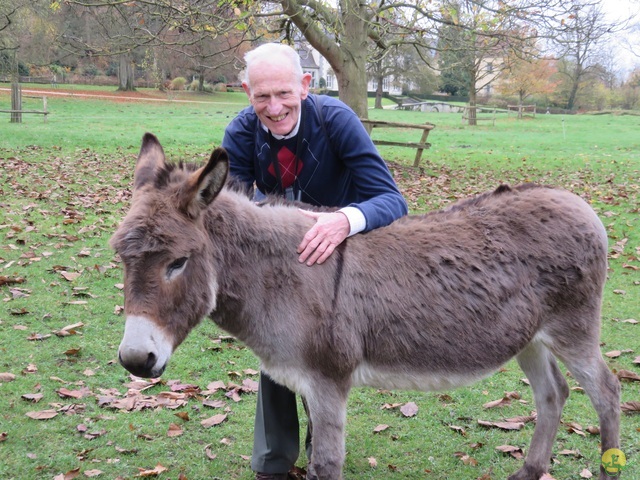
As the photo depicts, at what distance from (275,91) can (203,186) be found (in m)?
0.86

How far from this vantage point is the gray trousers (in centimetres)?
371

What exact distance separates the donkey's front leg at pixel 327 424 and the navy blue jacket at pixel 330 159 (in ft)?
3.04

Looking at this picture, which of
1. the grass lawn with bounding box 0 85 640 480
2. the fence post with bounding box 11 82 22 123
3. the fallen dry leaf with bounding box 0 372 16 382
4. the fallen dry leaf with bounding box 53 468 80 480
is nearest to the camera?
the fallen dry leaf with bounding box 53 468 80 480

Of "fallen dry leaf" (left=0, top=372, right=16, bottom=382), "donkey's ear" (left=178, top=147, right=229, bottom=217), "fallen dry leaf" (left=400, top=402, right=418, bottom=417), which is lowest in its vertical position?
"fallen dry leaf" (left=400, top=402, right=418, bottom=417)

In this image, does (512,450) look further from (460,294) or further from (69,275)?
(69,275)

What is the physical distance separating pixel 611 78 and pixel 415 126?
61686mm

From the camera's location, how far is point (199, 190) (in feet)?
8.63

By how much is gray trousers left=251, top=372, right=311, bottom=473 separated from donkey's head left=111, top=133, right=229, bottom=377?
1159 mm

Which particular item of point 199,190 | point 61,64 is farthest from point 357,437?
point 61,64

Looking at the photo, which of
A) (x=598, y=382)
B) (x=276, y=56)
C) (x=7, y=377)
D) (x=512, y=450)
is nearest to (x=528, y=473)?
(x=512, y=450)

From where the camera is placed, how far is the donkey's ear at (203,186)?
2.56 meters

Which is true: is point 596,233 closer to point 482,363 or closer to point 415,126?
point 482,363

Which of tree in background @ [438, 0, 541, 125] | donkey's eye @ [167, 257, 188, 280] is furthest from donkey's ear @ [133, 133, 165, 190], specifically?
tree in background @ [438, 0, 541, 125]

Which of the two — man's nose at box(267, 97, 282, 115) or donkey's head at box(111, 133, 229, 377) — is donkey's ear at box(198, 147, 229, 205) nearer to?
donkey's head at box(111, 133, 229, 377)
